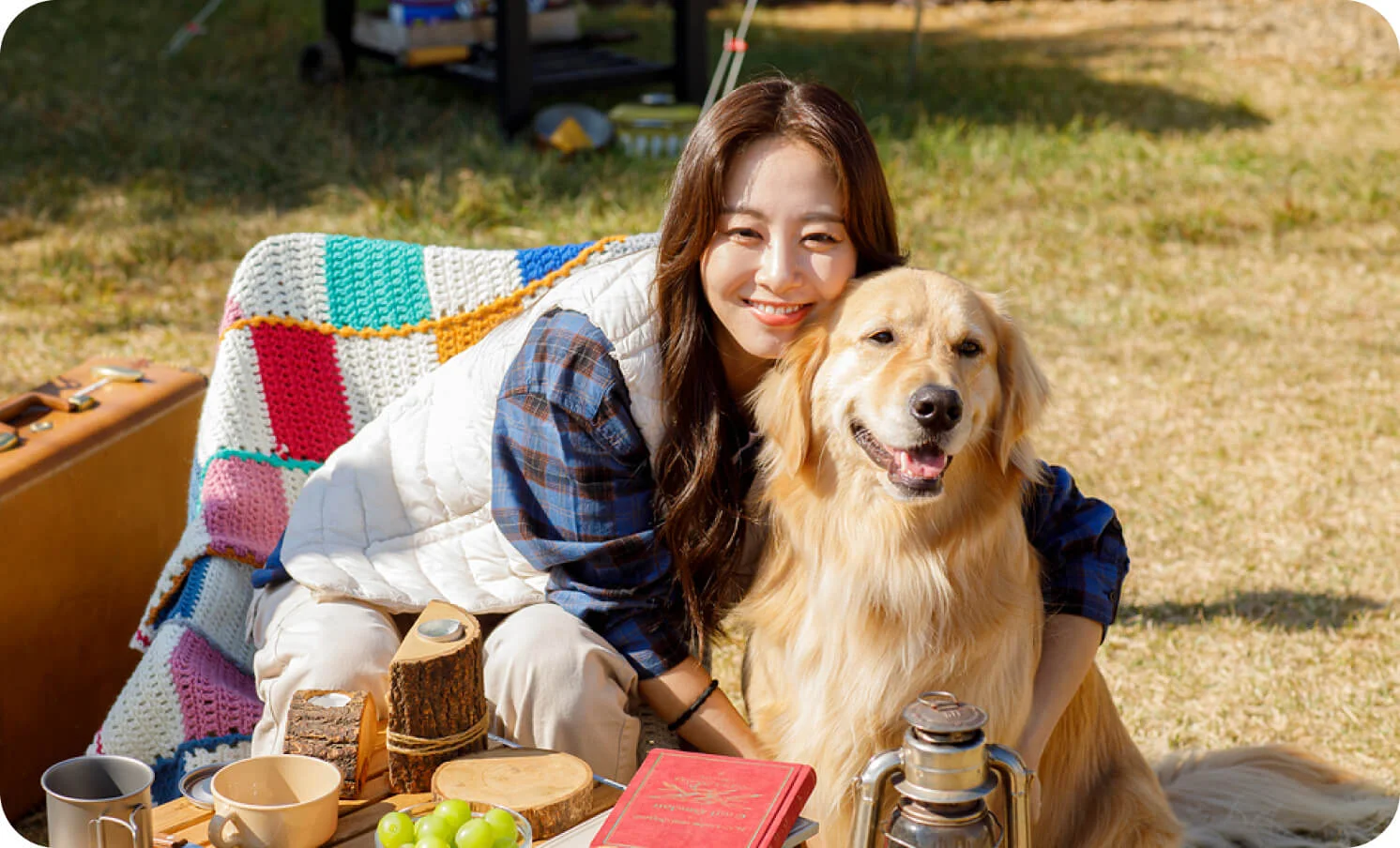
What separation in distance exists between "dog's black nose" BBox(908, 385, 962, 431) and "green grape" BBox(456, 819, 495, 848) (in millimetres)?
878

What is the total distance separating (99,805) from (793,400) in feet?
3.89

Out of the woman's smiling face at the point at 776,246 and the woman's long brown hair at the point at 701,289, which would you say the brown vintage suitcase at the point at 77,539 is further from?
the woman's smiling face at the point at 776,246

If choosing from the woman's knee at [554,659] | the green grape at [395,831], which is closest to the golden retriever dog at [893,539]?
the woman's knee at [554,659]

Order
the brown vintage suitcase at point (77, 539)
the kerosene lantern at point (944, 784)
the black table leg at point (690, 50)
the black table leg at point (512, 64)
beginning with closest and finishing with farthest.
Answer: the kerosene lantern at point (944, 784) < the brown vintage suitcase at point (77, 539) < the black table leg at point (512, 64) < the black table leg at point (690, 50)

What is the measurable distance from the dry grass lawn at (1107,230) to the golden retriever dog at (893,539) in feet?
3.31

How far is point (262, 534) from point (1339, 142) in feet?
22.6

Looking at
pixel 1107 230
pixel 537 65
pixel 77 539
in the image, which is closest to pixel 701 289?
pixel 77 539

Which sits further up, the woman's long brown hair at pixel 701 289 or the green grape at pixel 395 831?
the woman's long brown hair at pixel 701 289

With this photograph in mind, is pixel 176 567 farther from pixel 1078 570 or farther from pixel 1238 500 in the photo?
pixel 1238 500

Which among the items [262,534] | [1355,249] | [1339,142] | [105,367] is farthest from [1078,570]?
[1339,142]

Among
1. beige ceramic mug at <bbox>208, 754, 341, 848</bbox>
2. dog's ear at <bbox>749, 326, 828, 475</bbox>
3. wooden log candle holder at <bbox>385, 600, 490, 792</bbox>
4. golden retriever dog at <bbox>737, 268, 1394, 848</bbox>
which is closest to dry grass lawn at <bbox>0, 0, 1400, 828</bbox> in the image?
golden retriever dog at <bbox>737, 268, 1394, 848</bbox>

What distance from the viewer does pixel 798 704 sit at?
2262 mm

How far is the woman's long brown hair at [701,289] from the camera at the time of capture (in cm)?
224

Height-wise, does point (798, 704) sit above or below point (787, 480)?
below
